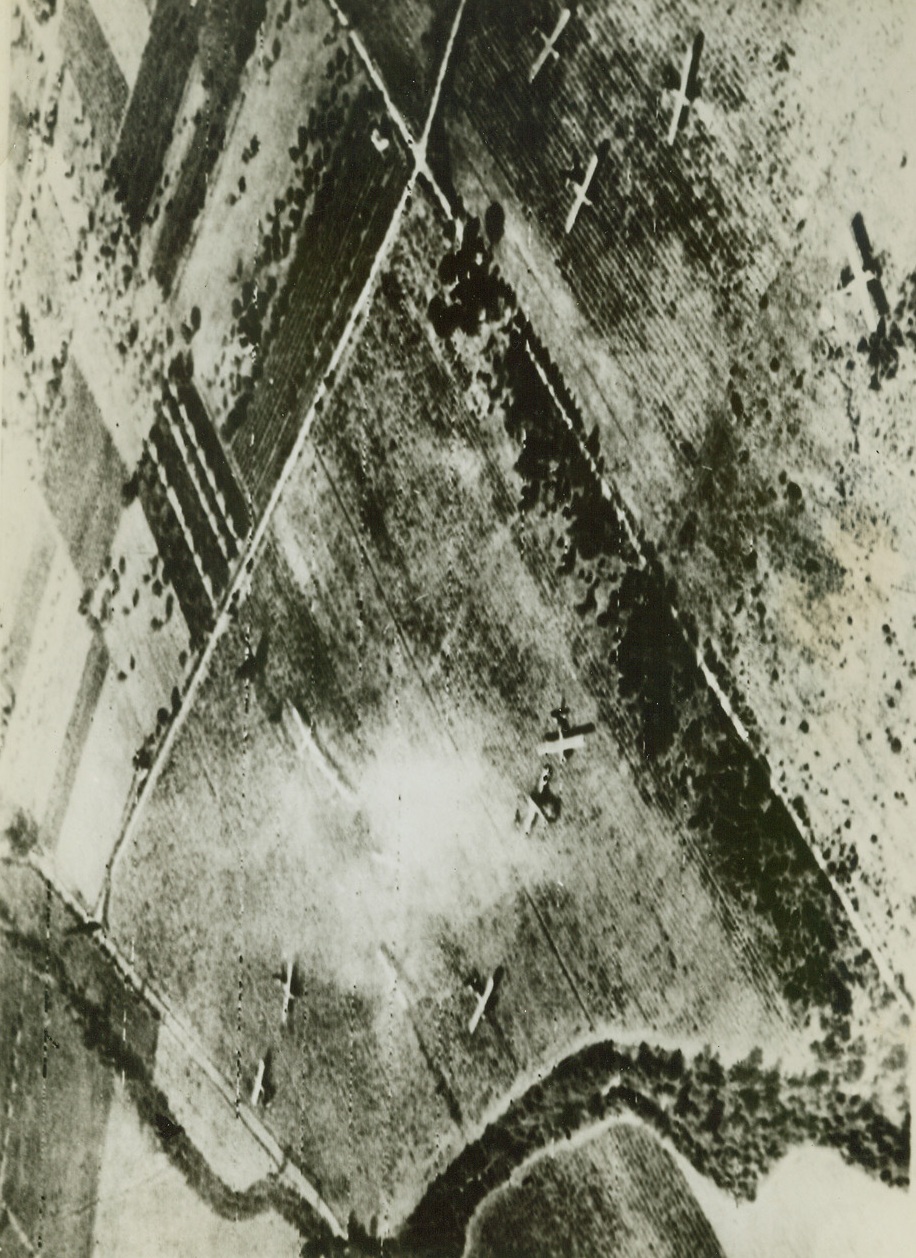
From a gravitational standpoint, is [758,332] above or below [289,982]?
above

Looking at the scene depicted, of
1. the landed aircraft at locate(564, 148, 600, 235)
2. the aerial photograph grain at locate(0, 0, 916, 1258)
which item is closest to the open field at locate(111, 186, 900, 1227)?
the aerial photograph grain at locate(0, 0, 916, 1258)

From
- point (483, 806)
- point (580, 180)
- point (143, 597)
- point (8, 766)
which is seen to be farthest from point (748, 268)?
point (8, 766)

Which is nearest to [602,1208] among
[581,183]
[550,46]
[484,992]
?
[484,992]

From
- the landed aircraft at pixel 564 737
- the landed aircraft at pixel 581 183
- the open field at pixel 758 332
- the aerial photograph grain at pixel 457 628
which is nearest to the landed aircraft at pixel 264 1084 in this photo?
the aerial photograph grain at pixel 457 628

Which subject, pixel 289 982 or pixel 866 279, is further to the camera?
pixel 289 982

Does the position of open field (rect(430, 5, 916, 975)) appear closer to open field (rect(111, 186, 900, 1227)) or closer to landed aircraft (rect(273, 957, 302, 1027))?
open field (rect(111, 186, 900, 1227))

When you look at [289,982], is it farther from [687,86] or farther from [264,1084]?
[687,86]

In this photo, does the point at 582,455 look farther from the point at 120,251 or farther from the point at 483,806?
the point at 120,251

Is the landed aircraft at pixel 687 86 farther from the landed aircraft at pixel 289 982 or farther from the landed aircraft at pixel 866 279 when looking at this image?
the landed aircraft at pixel 289 982
